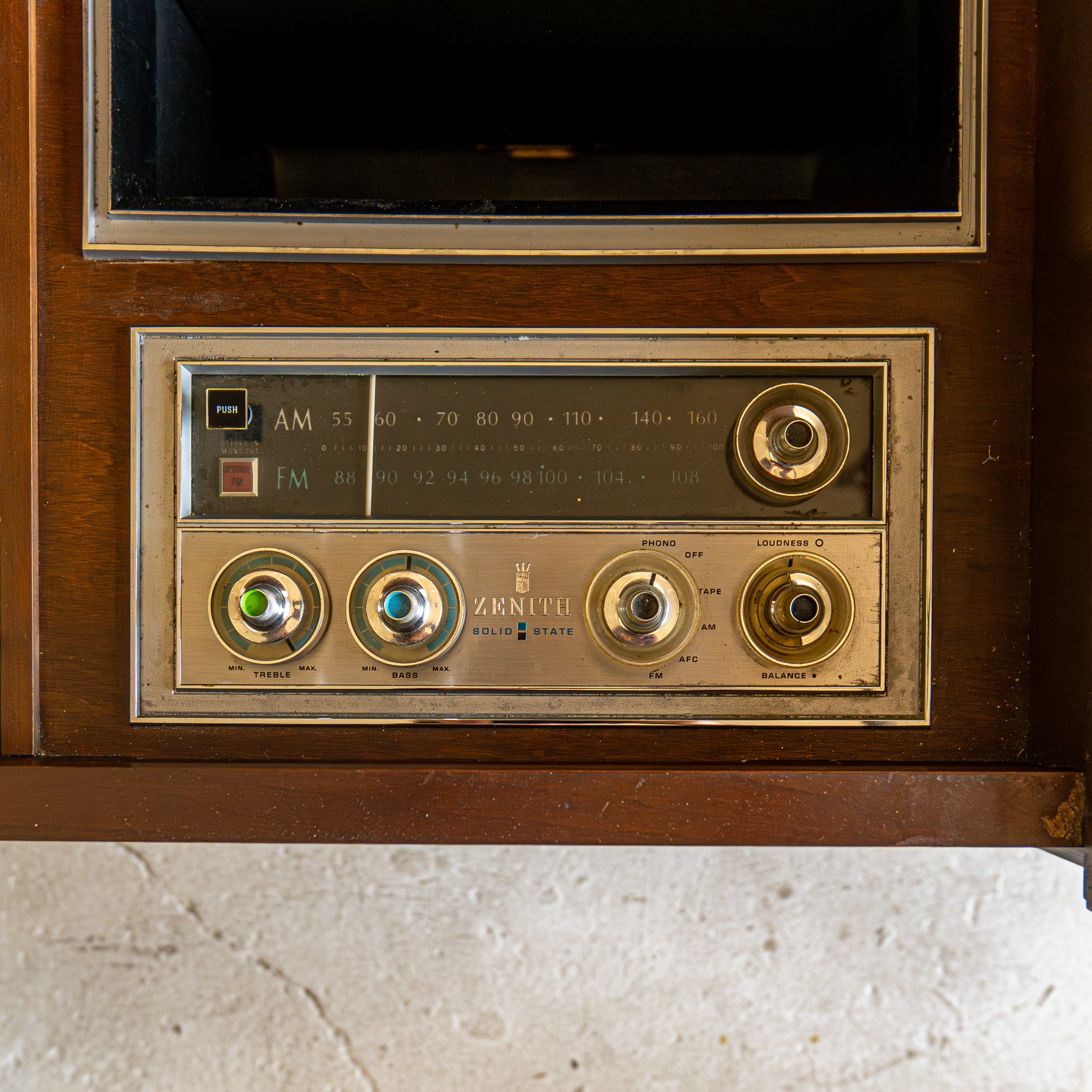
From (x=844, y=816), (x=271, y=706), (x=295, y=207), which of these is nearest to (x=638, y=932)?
(x=844, y=816)

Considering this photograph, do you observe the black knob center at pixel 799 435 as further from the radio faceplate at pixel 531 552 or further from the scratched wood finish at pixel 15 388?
the scratched wood finish at pixel 15 388

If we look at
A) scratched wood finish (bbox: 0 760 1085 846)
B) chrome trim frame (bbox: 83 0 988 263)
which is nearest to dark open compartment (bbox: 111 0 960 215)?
chrome trim frame (bbox: 83 0 988 263)

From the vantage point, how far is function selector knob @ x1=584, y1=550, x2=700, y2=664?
52cm

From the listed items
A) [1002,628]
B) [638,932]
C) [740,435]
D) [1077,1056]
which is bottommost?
[1077,1056]

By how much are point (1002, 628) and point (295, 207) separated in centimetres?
60

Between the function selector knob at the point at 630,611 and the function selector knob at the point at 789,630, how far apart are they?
0.04 metres

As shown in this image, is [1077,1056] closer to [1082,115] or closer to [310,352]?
[1082,115]

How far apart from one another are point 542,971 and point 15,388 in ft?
2.30

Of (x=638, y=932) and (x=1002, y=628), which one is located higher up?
(x=1002, y=628)

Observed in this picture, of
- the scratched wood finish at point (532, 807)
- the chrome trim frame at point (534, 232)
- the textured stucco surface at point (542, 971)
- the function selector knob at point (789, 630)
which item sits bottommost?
the textured stucco surface at point (542, 971)

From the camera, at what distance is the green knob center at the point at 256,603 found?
515mm

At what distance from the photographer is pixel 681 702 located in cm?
53

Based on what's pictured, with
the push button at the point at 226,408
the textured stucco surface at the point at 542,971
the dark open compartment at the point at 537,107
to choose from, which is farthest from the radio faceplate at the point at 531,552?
the textured stucco surface at the point at 542,971

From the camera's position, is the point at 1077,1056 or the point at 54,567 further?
the point at 1077,1056
